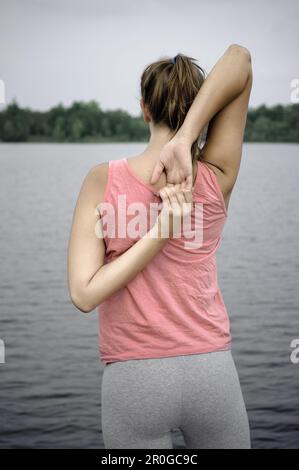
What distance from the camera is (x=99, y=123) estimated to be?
22938 millimetres

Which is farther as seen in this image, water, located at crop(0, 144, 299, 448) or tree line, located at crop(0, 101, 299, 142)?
tree line, located at crop(0, 101, 299, 142)

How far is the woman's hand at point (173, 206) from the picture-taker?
1.44 metres

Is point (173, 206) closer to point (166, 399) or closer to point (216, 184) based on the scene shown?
point (216, 184)

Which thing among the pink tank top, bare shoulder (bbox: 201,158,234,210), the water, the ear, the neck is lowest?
the water

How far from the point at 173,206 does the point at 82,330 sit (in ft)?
27.5

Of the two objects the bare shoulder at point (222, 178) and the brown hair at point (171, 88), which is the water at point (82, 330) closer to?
the bare shoulder at point (222, 178)

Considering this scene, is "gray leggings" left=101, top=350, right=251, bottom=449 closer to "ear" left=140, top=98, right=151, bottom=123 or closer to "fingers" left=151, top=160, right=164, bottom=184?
"fingers" left=151, top=160, right=164, bottom=184

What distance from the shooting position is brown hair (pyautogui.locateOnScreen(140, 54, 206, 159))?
1487mm

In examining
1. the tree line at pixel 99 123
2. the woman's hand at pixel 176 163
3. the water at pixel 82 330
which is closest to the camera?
the woman's hand at pixel 176 163

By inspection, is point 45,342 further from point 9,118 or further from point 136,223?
point 9,118

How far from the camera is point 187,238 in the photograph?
1516mm

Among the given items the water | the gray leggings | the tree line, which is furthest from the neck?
the tree line

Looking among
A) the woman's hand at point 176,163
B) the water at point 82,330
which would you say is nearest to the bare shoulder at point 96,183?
the woman's hand at point 176,163
